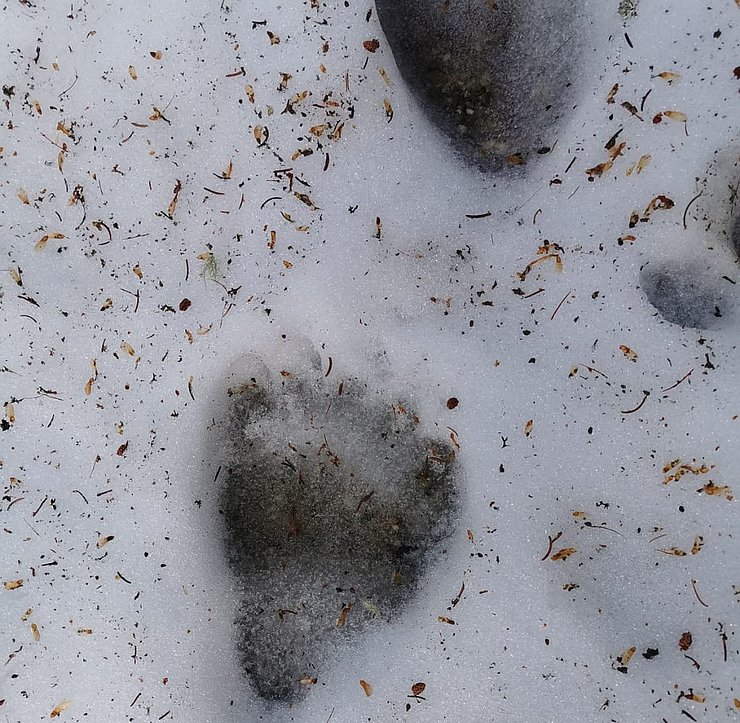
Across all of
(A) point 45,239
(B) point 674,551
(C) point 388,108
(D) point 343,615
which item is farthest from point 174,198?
(B) point 674,551

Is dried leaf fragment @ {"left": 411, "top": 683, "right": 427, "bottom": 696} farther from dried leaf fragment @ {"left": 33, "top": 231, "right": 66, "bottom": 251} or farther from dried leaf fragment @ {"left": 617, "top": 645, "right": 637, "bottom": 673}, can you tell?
dried leaf fragment @ {"left": 33, "top": 231, "right": 66, "bottom": 251}

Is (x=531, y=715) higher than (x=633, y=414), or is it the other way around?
(x=633, y=414)

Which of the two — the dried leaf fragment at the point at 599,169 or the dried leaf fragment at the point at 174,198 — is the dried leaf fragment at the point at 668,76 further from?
the dried leaf fragment at the point at 174,198

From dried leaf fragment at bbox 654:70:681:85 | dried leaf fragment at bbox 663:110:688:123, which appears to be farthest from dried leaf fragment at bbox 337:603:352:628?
dried leaf fragment at bbox 654:70:681:85

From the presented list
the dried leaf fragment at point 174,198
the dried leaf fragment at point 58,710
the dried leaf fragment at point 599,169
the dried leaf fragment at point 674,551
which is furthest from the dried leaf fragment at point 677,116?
the dried leaf fragment at point 58,710

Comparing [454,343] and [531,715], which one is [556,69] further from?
[531,715]

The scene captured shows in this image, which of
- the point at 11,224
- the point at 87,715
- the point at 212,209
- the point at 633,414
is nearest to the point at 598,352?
the point at 633,414

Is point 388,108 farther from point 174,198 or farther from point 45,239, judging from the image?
point 45,239
